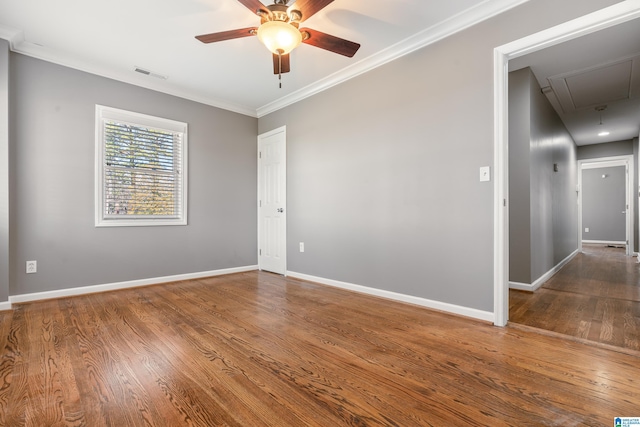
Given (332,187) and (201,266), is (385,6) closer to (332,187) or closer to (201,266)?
(332,187)

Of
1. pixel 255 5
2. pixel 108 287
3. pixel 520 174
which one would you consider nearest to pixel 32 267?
pixel 108 287

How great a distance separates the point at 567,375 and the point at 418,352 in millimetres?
767

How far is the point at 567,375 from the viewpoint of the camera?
5.24ft

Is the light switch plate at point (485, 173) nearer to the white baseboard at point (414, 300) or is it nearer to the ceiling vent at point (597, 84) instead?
the white baseboard at point (414, 300)

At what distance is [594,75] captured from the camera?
3498 mm

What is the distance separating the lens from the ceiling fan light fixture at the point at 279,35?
78.2 inches

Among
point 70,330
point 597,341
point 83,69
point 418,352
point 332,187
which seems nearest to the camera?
point 418,352

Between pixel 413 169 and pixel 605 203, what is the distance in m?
8.71

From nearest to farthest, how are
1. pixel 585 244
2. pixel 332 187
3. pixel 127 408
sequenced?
pixel 127 408
pixel 332 187
pixel 585 244

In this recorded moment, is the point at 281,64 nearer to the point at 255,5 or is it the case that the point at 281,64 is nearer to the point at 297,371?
the point at 255,5

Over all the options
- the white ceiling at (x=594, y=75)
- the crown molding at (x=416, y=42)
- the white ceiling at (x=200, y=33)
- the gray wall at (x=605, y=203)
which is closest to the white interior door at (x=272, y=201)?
the crown molding at (x=416, y=42)

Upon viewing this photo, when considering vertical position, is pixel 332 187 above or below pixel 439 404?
above

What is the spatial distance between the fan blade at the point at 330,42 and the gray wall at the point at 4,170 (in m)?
2.84

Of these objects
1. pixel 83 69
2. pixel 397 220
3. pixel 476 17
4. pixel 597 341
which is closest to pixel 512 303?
pixel 597 341
